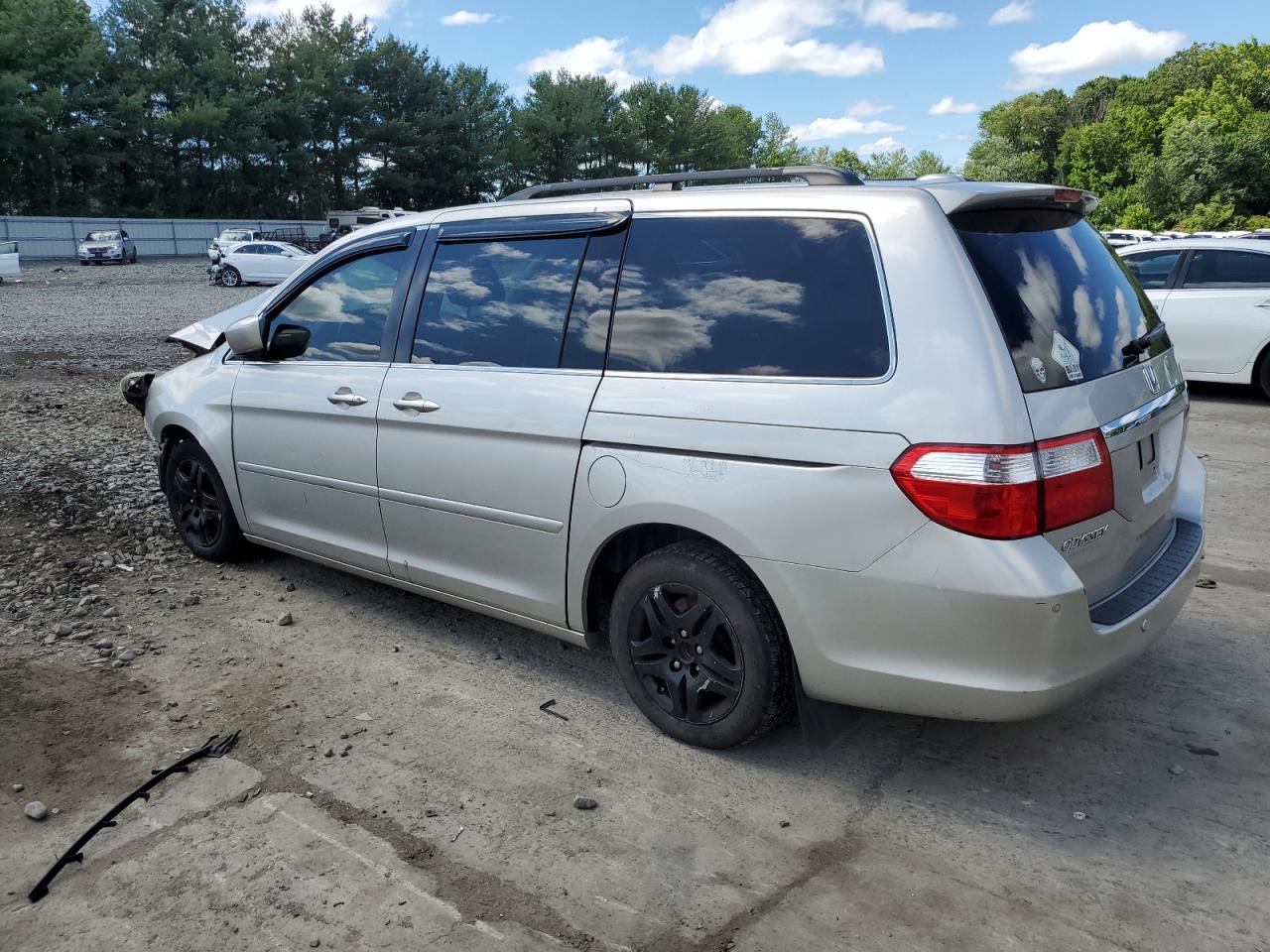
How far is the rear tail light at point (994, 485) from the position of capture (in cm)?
271

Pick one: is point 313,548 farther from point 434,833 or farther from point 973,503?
point 973,503

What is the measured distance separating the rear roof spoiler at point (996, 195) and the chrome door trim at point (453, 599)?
195cm

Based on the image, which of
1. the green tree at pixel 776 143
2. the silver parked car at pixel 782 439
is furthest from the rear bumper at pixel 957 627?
the green tree at pixel 776 143

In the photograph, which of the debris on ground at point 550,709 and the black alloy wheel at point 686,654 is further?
the debris on ground at point 550,709

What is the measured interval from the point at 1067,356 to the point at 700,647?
57.3 inches

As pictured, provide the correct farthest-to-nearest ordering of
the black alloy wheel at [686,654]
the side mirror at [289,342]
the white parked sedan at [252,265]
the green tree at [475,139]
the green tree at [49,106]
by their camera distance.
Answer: the green tree at [475,139] → the green tree at [49,106] → the white parked sedan at [252,265] → the side mirror at [289,342] → the black alloy wheel at [686,654]

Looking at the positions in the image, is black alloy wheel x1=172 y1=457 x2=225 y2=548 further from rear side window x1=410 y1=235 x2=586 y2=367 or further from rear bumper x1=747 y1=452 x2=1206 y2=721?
rear bumper x1=747 y1=452 x2=1206 y2=721

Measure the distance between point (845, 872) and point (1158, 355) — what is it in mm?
2141

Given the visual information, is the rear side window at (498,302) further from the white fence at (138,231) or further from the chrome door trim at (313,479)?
the white fence at (138,231)

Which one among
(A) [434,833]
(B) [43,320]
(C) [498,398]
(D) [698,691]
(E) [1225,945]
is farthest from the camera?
(B) [43,320]

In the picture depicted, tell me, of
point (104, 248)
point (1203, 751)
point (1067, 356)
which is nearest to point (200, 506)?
point (1067, 356)

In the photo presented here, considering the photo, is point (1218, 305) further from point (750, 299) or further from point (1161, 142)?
point (1161, 142)

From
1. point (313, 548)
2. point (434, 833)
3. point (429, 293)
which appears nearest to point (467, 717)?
point (434, 833)

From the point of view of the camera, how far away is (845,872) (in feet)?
9.32
